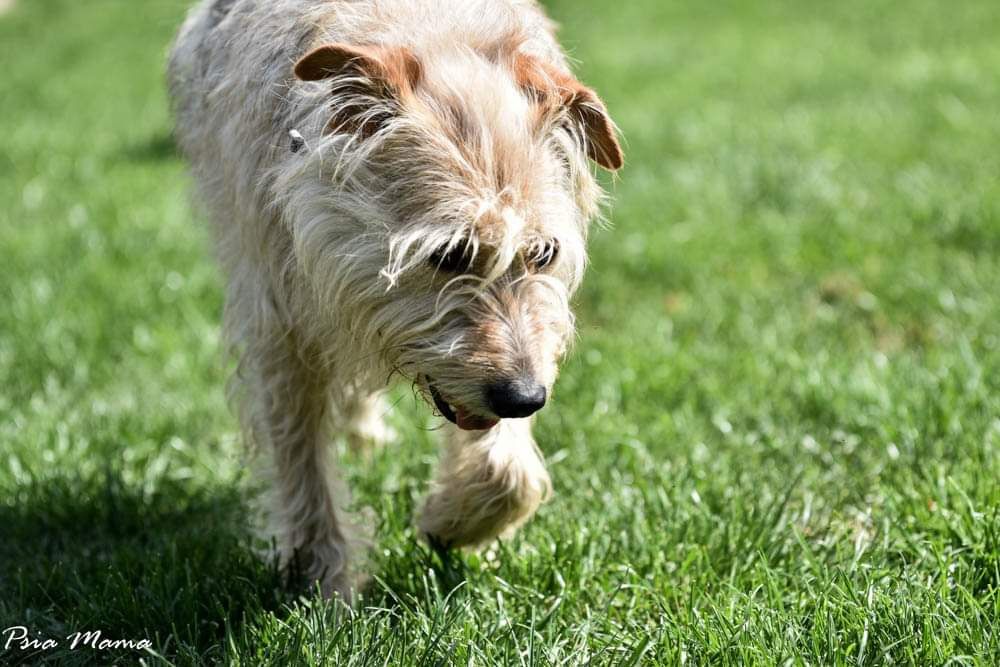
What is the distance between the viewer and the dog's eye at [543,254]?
9.74ft

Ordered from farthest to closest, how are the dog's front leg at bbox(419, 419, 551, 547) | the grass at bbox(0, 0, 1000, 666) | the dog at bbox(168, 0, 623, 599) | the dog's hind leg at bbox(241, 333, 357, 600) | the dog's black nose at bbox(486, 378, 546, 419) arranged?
the dog's hind leg at bbox(241, 333, 357, 600) → the dog's front leg at bbox(419, 419, 551, 547) → the grass at bbox(0, 0, 1000, 666) → the dog at bbox(168, 0, 623, 599) → the dog's black nose at bbox(486, 378, 546, 419)

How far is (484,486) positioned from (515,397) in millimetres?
752

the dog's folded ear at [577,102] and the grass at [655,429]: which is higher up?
the dog's folded ear at [577,102]

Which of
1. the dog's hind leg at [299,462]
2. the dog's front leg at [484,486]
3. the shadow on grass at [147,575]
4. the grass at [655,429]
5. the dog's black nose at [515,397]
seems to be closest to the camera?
the dog's black nose at [515,397]

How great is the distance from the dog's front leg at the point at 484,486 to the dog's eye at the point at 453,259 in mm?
693

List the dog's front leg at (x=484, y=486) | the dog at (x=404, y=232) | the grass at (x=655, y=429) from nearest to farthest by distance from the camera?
1. the dog at (x=404, y=232)
2. the grass at (x=655, y=429)
3. the dog's front leg at (x=484, y=486)

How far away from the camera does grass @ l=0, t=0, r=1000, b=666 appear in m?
3.05

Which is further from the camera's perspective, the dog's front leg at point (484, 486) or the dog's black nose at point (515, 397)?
the dog's front leg at point (484, 486)

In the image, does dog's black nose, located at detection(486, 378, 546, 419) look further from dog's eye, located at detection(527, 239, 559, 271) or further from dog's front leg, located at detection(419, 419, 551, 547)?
dog's front leg, located at detection(419, 419, 551, 547)

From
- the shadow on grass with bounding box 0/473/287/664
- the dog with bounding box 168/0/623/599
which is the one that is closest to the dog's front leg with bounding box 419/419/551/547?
the dog with bounding box 168/0/623/599

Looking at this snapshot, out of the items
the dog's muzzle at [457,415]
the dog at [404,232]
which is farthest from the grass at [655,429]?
the dog's muzzle at [457,415]

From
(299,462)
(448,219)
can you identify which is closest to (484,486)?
(299,462)

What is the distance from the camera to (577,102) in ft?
10.4

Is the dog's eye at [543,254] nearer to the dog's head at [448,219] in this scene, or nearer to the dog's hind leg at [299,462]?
the dog's head at [448,219]
